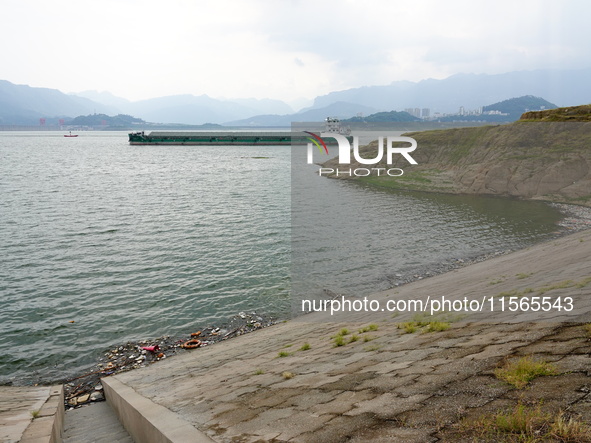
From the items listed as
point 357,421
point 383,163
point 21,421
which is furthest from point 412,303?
point 383,163

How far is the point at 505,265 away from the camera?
747 inches

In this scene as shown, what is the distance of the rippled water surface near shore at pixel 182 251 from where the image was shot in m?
16.6

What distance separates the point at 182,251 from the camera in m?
26.2

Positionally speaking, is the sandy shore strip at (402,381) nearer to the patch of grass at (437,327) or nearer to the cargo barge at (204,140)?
the patch of grass at (437,327)

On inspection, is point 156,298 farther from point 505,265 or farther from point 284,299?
point 505,265

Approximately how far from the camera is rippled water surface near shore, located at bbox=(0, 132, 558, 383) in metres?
16.6

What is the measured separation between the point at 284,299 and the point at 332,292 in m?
2.58

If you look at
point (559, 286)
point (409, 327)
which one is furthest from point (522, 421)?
point (559, 286)

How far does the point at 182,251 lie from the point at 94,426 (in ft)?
56.0

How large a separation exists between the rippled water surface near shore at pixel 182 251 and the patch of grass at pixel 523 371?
525 inches

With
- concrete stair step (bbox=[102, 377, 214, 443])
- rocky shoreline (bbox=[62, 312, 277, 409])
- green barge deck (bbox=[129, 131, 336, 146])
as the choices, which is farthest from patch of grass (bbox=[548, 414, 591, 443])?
green barge deck (bbox=[129, 131, 336, 146])

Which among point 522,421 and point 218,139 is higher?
point 218,139

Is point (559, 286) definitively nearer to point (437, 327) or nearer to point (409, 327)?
point (437, 327)

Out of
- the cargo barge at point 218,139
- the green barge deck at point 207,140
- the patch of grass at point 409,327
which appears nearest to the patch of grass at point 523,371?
the patch of grass at point 409,327
